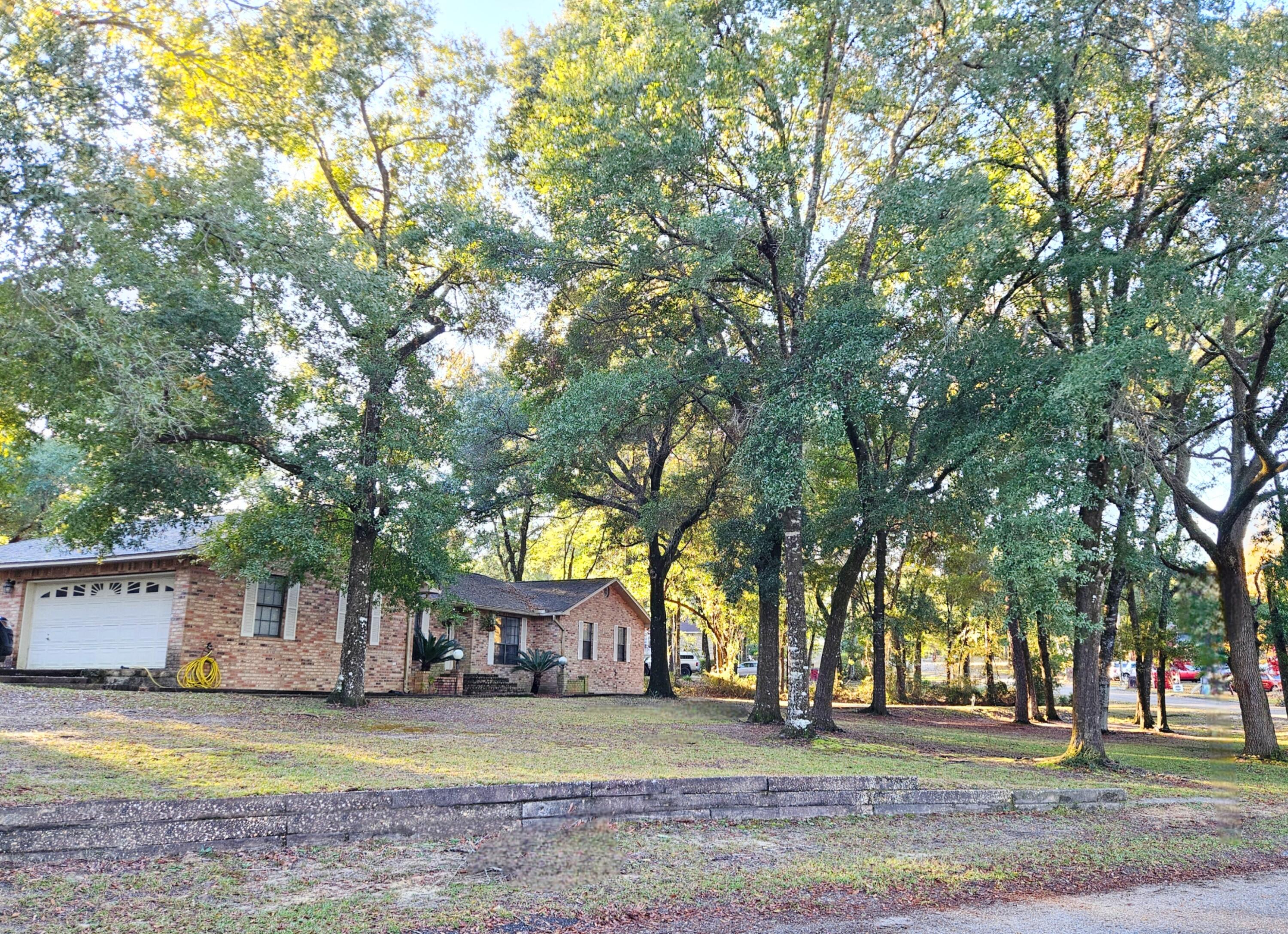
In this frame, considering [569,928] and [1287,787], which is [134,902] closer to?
[569,928]

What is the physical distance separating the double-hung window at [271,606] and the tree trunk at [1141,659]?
19.2 m

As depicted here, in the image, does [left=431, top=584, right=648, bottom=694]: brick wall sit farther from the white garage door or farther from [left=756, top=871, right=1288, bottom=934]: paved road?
[left=756, top=871, right=1288, bottom=934]: paved road

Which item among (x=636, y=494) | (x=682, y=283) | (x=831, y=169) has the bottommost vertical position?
(x=636, y=494)

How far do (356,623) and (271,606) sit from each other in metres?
4.90

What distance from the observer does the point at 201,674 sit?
17.0 m

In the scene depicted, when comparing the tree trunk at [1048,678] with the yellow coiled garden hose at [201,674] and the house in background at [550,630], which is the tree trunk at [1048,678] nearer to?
the house in background at [550,630]

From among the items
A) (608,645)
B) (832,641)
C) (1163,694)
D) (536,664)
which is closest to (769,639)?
(832,641)

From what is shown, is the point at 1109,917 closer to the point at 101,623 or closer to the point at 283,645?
the point at 283,645

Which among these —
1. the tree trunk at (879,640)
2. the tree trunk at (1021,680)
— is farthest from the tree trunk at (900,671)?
the tree trunk at (879,640)

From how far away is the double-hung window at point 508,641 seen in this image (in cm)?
2545

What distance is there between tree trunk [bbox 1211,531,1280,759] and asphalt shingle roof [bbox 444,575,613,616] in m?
16.8

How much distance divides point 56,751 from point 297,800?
3.82 m

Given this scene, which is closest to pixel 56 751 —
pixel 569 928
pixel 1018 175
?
pixel 569 928

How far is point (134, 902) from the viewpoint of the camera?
459cm
